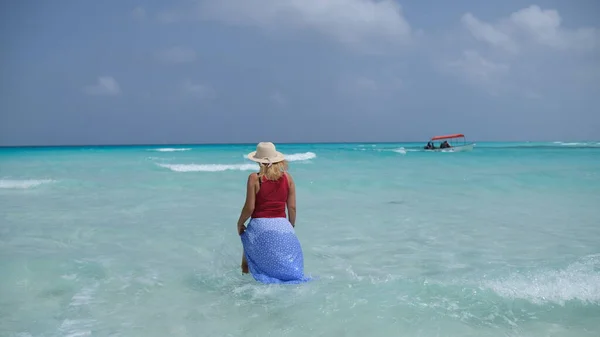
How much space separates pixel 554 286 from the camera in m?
5.01

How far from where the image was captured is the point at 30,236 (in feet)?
25.6

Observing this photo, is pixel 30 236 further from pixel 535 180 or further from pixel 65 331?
pixel 535 180

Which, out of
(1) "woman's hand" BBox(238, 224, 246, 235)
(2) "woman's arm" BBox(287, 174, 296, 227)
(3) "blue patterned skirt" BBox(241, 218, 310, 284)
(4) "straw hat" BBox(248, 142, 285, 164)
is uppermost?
(4) "straw hat" BBox(248, 142, 285, 164)

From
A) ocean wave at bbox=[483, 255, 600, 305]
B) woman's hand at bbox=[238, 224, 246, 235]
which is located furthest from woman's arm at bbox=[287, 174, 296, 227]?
ocean wave at bbox=[483, 255, 600, 305]

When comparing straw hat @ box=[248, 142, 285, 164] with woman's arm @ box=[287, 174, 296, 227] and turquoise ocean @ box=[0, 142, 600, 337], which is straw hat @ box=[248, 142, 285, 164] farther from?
turquoise ocean @ box=[0, 142, 600, 337]

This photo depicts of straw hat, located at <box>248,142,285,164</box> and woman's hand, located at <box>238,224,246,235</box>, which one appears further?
woman's hand, located at <box>238,224,246,235</box>

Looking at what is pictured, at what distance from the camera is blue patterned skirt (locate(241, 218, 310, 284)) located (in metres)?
4.81

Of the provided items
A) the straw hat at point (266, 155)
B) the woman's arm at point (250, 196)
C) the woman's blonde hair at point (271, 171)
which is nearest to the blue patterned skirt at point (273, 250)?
the woman's arm at point (250, 196)

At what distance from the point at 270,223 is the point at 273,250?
0.26m

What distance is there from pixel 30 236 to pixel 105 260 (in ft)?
7.86

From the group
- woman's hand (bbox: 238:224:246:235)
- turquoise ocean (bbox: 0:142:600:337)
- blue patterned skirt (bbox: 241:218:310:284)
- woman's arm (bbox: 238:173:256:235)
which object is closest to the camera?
turquoise ocean (bbox: 0:142:600:337)

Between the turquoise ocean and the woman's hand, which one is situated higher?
the woman's hand

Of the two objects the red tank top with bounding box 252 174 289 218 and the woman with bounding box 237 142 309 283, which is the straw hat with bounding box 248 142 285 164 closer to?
the woman with bounding box 237 142 309 283

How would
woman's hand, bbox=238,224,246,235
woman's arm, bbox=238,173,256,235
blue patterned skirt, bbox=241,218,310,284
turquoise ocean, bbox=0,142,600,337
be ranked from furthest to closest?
woman's hand, bbox=238,224,246,235 < blue patterned skirt, bbox=241,218,310,284 < woman's arm, bbox=238,173,256,235 < turquoise ocean, bbox=0,142,600,337
